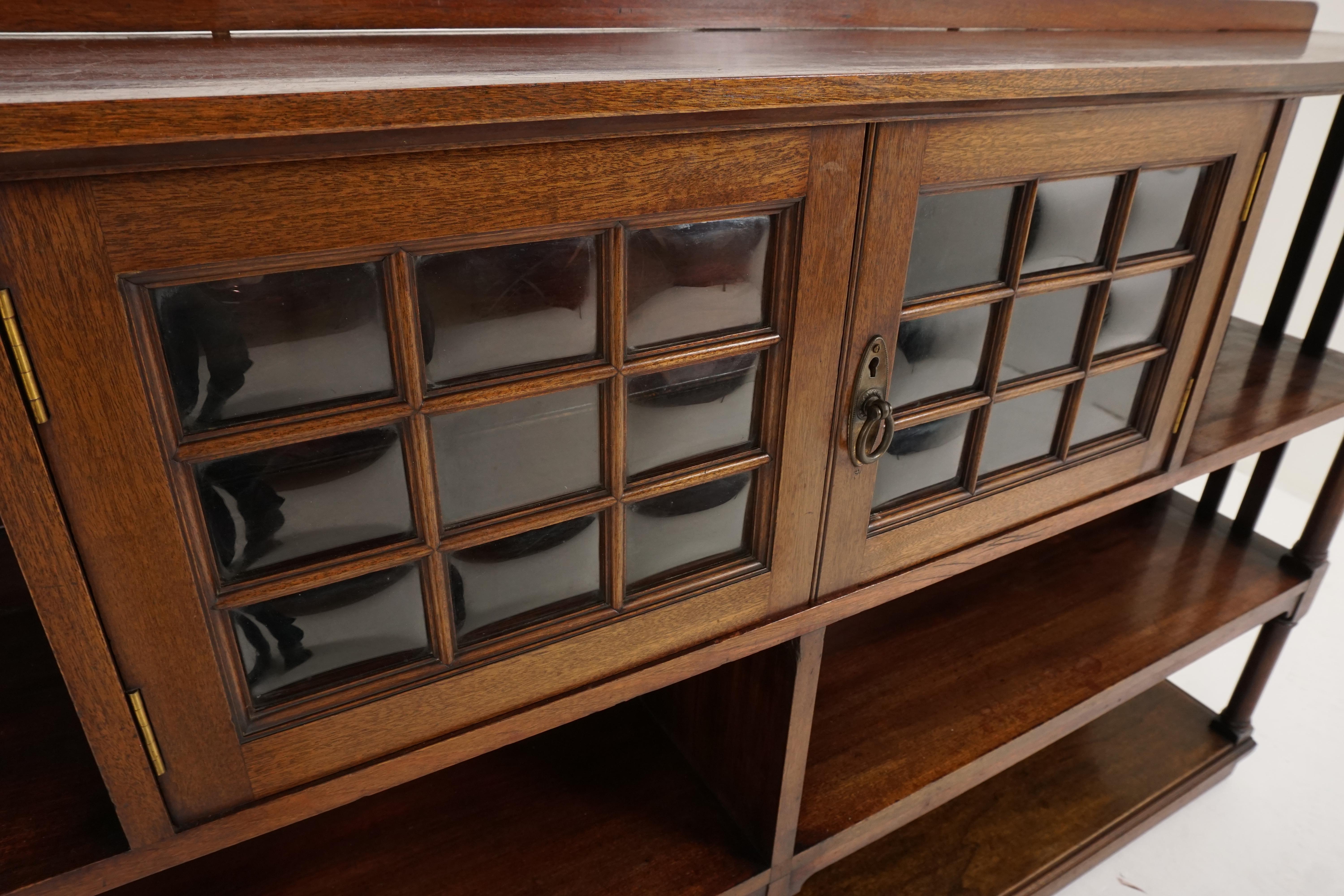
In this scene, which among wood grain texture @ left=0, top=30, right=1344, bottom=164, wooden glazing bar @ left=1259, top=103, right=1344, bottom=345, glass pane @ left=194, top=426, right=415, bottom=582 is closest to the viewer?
wood grain texture @ left=0, top=30, right=1344, bottom=164

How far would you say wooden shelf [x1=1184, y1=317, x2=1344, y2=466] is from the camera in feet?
3.66

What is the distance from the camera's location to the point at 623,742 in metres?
1.08

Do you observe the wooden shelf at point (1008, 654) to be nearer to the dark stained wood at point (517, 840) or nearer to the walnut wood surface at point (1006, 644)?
the walnut wood surface at point (1006, 644)

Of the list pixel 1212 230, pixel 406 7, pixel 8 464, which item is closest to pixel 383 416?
pixel 8 464

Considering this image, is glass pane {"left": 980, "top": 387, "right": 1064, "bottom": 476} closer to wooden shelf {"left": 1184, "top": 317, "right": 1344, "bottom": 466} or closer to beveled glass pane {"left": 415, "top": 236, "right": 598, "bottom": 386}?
wooden shelf {"left": 1184, "top": 317, "right": 1344, "bottom": 466}

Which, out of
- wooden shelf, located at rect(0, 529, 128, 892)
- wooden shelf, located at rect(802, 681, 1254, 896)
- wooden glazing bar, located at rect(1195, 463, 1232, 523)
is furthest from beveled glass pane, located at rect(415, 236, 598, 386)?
wooden glazing bar, located at rect(1195, 463, 1232, 523)

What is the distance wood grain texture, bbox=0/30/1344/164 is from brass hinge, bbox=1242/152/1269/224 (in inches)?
2.7

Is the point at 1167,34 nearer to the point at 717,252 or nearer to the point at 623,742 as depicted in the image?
the point at 717,252

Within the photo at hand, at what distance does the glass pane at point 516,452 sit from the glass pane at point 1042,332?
17.0 inches

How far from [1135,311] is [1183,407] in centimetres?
17

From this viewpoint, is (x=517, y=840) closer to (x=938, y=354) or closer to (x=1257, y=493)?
(x=938, y=354)

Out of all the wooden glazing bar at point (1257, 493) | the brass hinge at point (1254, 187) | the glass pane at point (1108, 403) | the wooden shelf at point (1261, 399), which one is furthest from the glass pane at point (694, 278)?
the wooden glazing bar at point (1257, 493)

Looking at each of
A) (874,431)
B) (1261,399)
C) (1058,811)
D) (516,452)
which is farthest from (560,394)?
(1058,811)

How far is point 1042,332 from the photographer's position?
0.86 meters
